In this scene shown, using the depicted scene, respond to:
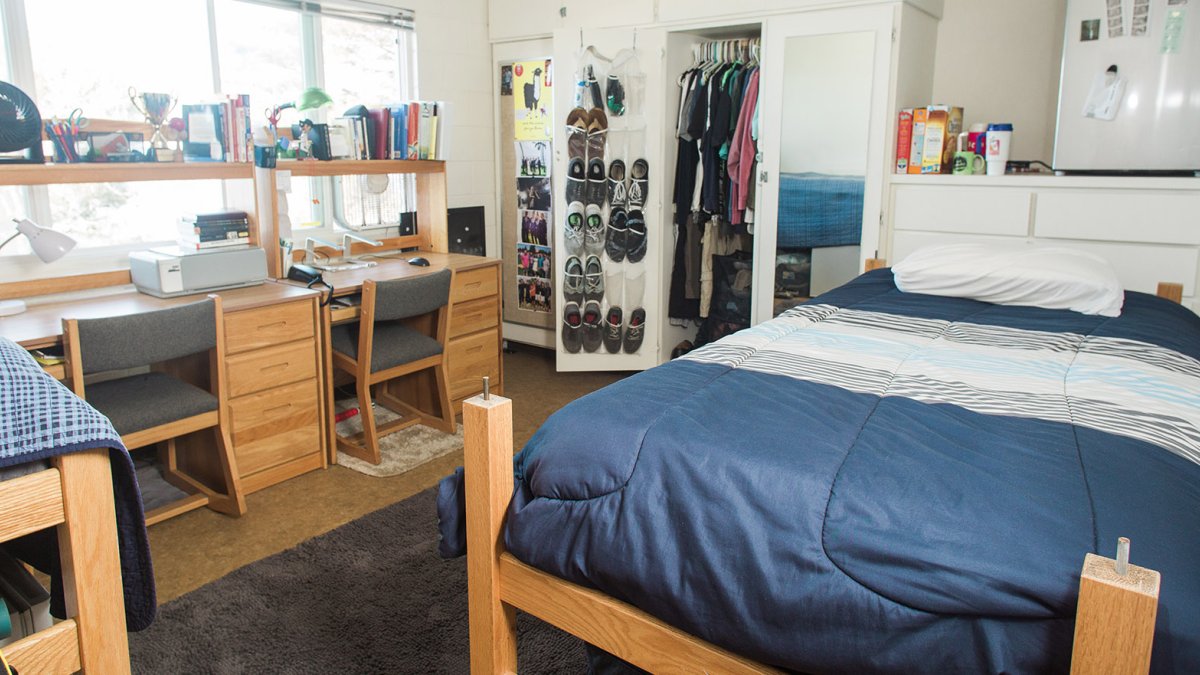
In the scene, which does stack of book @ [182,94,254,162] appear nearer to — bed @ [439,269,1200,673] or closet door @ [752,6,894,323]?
bed @ [439,269,1200,673]

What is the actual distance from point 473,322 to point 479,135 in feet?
4.63

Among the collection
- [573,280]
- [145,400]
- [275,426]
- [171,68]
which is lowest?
[275,426]

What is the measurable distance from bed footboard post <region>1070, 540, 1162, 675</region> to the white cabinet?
8.58ft

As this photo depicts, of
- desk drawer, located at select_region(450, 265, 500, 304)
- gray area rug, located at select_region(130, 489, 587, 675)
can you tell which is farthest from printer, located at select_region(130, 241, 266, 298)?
gray area rug, located at select_region(130, 489, 587, 675)

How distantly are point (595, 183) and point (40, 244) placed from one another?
2474 mm

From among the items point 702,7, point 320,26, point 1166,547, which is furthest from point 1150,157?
point 320,26

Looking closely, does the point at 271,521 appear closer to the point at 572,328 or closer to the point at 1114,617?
the point at 572,328

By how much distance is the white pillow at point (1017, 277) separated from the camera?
2494 millimetres

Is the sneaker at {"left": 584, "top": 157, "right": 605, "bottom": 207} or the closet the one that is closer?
the closet

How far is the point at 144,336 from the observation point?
7.90 ft

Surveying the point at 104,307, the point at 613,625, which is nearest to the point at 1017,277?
the point at 613,625

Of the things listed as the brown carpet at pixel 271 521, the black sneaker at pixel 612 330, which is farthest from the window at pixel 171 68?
the black sneaker at pixel 612 330

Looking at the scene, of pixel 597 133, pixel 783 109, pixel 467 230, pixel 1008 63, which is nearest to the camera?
pixel 1008 63

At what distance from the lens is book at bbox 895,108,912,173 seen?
362 centimetres
